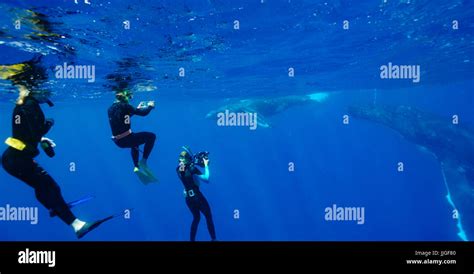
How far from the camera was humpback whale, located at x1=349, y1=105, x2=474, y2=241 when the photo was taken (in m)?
19.2

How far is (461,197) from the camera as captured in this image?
19.5 metres

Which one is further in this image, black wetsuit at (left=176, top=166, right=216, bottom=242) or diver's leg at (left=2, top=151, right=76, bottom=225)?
black wetsuit at (left=176, top=166, right=216, bottom=242)

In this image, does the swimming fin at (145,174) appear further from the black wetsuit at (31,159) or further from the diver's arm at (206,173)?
the black wetsuit at (31,159)

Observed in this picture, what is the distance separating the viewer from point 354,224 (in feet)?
121

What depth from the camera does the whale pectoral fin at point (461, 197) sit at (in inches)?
709

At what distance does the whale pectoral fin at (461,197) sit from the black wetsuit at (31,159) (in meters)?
16.6

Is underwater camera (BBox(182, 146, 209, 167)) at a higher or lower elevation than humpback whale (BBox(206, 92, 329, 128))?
lower

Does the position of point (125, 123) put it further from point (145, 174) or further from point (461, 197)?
point (461, 197)

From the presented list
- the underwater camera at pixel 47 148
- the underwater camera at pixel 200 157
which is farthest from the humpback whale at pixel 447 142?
the underwater camera at pixel 47 148

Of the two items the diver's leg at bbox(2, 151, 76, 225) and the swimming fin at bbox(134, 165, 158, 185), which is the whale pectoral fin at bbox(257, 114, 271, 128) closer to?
the swimming fin at bbox(134, 165, 158, 185)

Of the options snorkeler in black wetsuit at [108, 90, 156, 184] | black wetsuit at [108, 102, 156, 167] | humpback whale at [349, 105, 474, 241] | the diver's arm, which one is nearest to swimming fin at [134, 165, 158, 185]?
snorkeler in black wetsuit at [108, 90, 156, 184]

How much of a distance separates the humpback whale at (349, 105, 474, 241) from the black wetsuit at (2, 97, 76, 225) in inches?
653

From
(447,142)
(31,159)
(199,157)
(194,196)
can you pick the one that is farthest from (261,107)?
(31,159)
